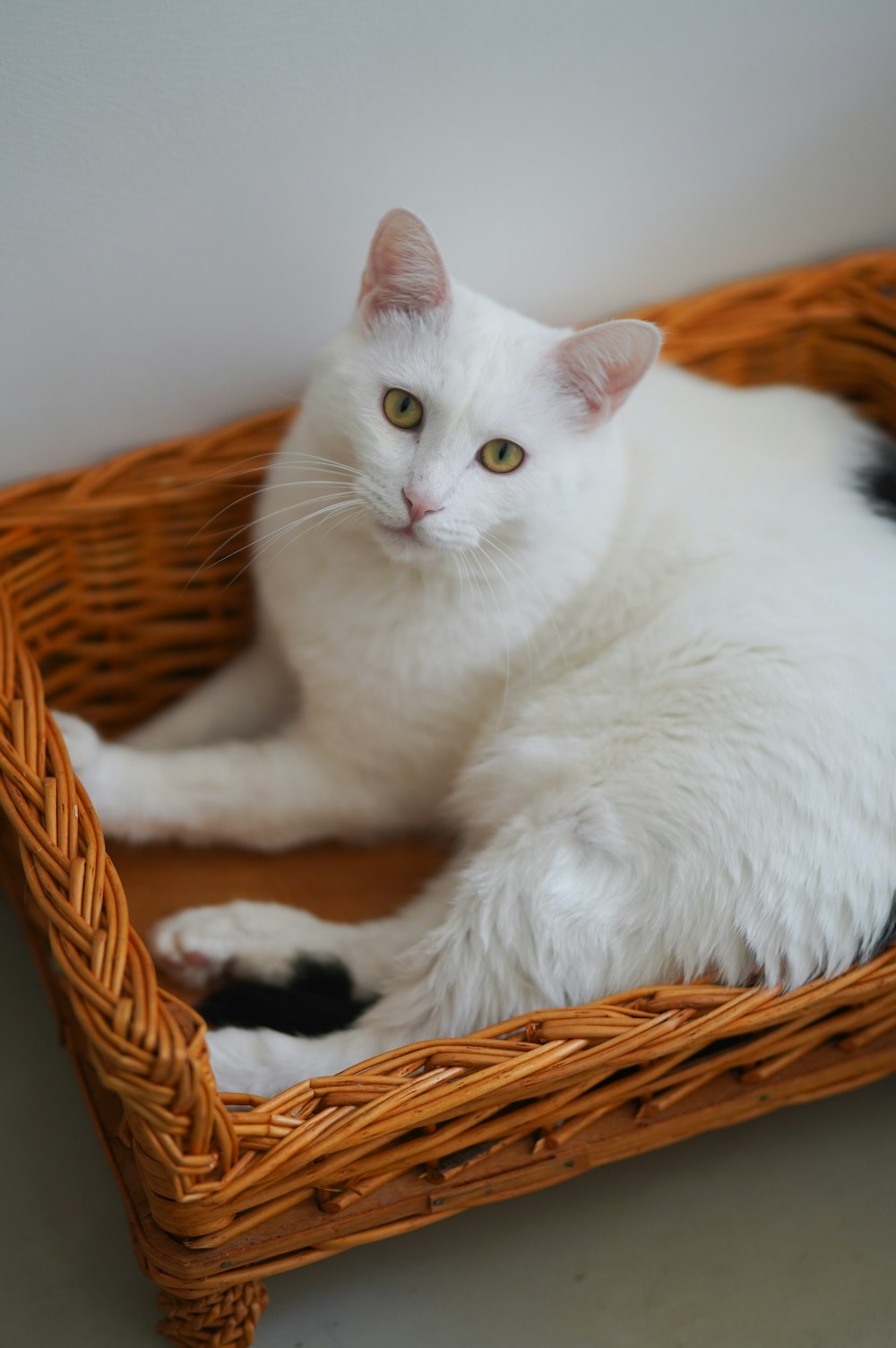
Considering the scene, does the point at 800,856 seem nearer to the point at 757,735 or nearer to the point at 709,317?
the point at 757,735

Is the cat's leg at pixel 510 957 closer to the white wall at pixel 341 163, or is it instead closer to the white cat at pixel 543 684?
the white cat at pixel 543 684

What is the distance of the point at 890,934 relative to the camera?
50.5 inches

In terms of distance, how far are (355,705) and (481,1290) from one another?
2.53ft

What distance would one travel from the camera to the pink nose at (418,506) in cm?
122

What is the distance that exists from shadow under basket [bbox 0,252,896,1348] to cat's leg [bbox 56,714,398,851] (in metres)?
0.11

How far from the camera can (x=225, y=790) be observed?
1539 mm

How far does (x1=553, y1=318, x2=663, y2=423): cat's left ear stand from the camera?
1213 millimetres

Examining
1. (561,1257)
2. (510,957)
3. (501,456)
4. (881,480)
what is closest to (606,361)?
(501,456)

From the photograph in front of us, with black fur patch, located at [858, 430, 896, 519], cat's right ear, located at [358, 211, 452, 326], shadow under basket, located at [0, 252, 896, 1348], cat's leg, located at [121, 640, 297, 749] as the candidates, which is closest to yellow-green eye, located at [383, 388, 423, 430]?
cat's right ear, located at [358, 211, 452, 326]

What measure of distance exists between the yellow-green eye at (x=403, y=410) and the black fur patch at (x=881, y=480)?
2.22ft

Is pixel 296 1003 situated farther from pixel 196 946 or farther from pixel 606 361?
pixel 606 361

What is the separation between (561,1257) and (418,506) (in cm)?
99

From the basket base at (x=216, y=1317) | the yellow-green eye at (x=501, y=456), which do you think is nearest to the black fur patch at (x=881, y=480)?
the yellow-green eye at (x=501, y=456)

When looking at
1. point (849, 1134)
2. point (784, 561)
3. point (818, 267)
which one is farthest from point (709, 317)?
point (849, 1134)
